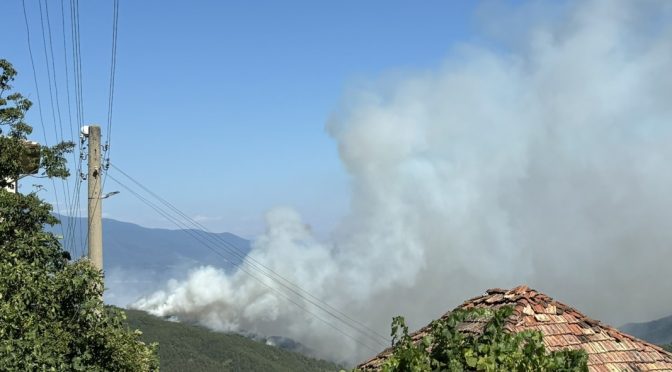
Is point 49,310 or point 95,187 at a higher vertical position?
point 95,187

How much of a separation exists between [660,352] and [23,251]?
1723 centimetres

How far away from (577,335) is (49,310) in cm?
1322

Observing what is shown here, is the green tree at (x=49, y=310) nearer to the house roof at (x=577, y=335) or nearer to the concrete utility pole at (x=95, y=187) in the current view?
the concrete utility pole at (x=95, y=187)

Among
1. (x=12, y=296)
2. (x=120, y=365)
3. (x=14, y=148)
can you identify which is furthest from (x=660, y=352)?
(x=14, y=148)

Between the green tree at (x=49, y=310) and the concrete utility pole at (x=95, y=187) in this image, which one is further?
the concrete utility pole at (x=95, y=187)

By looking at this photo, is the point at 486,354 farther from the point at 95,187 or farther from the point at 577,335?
the point at 95,187

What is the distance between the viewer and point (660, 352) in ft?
53.7

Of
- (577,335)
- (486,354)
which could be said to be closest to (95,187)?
(577,335)

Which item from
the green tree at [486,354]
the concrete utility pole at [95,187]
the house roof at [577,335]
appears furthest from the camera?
the concrete utility pole at [95,187]

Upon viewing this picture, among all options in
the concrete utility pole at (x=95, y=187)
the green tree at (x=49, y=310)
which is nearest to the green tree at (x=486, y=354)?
the green tree at (x=49, y=310)

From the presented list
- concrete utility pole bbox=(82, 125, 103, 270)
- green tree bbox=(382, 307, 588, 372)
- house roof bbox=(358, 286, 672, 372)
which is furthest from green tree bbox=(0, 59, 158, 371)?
green tree bbox=(382, 307, 588, 372)

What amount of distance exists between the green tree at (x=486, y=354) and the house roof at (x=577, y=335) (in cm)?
397

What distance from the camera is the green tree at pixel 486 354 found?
9.64 meters

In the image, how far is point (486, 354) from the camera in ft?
33.2
